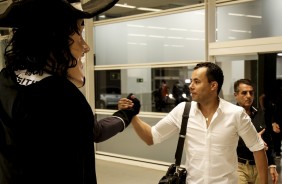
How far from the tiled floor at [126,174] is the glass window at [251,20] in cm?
196

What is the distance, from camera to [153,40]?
584 cm

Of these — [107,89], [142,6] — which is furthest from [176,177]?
[107,89]

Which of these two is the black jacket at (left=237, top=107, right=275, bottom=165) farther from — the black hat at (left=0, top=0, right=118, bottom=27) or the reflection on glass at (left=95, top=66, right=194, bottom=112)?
the black hat at (left=0, top=0, right=118, bottom=27)

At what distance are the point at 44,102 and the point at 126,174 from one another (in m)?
4.57

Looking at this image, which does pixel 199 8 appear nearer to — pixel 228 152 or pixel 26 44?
pixel 228 152

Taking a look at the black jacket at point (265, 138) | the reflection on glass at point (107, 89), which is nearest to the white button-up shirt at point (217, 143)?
the black jacket at point (265, 138)

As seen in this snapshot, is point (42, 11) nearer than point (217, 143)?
Yes

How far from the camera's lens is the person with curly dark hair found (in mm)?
1080

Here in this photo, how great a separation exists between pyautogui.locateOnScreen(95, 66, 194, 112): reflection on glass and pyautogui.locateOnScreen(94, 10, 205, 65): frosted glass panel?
0.19m

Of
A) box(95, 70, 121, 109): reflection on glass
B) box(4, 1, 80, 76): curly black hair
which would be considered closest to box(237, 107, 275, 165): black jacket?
box(4, 1, 80, 76): curly black hair

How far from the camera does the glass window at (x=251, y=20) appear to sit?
15.2 feet

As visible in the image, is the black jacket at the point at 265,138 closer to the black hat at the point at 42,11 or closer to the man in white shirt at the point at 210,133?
the man in white shirt at the point at 210,133

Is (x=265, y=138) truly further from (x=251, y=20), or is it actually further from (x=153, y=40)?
(x=153, y=40)

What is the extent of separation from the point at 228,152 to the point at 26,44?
161cm
